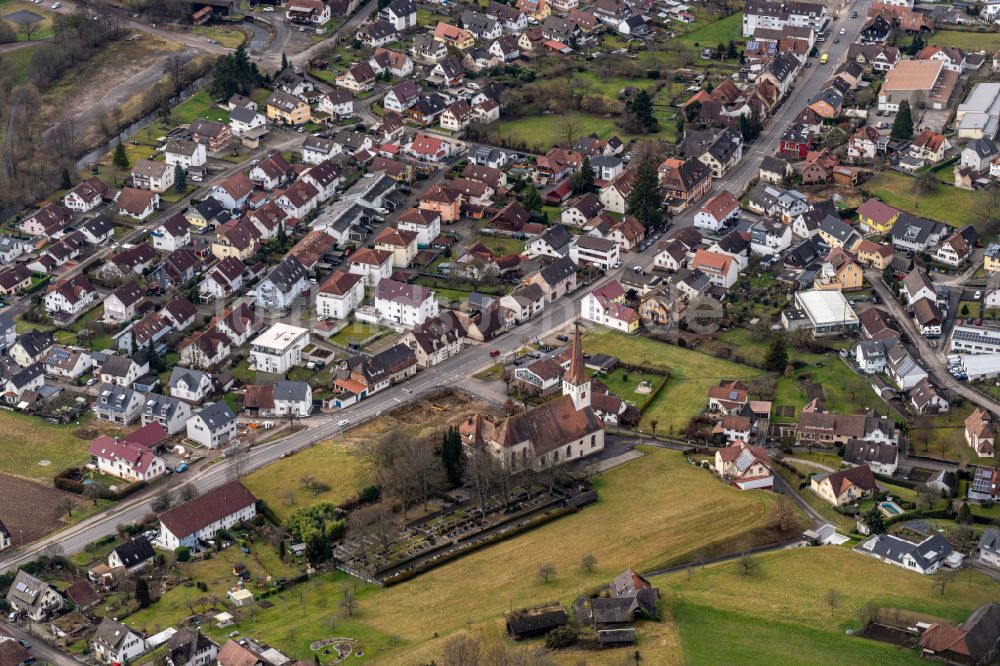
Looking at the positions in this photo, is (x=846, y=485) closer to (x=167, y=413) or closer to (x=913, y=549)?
(x=913, y=549)

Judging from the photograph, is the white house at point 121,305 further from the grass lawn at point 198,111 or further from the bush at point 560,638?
the bush at point 560,638

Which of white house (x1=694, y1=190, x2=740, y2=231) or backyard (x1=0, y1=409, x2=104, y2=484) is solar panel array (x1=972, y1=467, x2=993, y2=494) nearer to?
white house (x1=694, y1=190, x2=740, y2=231)

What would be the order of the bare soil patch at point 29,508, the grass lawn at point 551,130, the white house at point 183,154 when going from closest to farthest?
the bare soil patch at point 29,508 → the white house at point 183,154 → the grass lawn at point 551,130

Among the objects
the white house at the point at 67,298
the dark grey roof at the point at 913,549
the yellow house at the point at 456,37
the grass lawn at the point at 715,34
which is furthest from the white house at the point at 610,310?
the yellow house at the point at 456,37

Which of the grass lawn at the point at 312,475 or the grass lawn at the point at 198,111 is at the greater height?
the grass lawn at the point at 198,111

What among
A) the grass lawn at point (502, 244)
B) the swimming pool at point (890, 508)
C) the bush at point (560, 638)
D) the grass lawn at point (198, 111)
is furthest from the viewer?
the grass lawn at point (198, 111)

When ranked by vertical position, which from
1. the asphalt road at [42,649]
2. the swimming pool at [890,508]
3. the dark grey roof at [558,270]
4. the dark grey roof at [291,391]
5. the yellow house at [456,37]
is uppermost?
the yellow house at [456,37]

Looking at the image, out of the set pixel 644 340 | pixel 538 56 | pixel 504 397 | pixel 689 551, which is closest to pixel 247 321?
pixel 504 397
